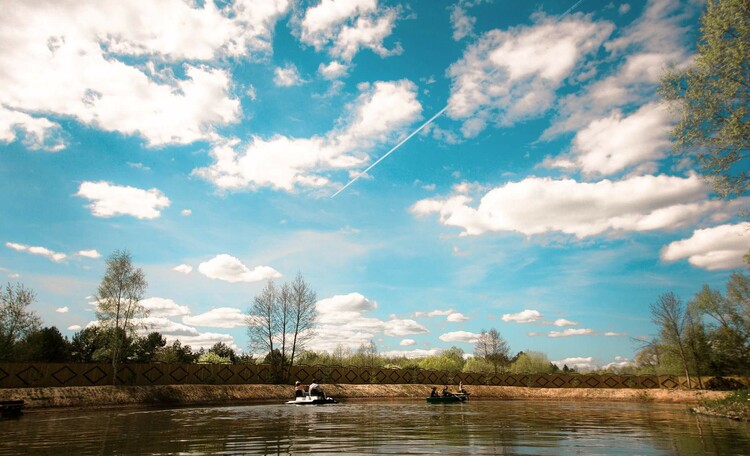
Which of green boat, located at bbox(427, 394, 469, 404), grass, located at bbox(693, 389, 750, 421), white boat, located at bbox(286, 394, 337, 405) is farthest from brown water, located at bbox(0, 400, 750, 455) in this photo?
green boat, located at bbox(427, 394, 469, 404)

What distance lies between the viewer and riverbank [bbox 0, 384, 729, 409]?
38875 mm

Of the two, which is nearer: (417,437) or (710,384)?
(417,437)

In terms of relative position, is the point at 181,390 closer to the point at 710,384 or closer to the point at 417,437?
the point at 417,437

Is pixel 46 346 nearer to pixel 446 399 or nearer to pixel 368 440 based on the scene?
pixel 446 399

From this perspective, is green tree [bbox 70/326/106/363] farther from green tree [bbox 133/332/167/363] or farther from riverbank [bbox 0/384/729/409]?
riverbank [bbox 0/384/729/409]

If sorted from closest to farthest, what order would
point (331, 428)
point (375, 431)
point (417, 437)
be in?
point (417, 437) < point (375, 431) < point (331, 428)

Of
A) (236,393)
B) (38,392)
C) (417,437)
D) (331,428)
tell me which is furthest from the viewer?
(236,393)

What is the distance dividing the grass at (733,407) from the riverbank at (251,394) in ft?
4.36

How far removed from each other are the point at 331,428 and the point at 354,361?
302 feet

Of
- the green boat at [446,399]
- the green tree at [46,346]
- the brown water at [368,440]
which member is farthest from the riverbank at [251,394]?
the green tree at [46,346]

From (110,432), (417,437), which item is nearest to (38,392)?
(110,432)

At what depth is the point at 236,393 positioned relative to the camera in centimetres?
5181

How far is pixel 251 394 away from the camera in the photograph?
52688mm

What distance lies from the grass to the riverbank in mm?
1330
